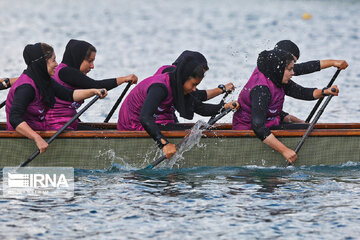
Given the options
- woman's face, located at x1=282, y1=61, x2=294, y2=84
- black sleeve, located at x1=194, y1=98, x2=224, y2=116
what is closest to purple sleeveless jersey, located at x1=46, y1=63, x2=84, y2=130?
black sleeve, located at x1=194, y1=98, x2=224, y2=116

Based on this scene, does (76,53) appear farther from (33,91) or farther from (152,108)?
(152,108)

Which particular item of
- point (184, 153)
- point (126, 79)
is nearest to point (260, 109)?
point (184, 153)

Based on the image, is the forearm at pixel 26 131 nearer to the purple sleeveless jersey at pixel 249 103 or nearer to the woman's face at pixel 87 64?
the woman's face at pixel 87 64

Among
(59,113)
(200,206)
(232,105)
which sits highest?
(232,105)

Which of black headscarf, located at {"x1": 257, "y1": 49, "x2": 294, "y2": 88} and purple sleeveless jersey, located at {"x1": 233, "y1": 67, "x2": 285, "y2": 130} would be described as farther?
purple sleeveless jersey, located at {"x1": 233, "y1": 67, "x2": 285, "y2": 130}

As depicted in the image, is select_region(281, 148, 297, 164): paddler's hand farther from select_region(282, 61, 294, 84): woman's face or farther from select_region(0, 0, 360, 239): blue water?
select_region(282, 61, 294, 84): woman's face

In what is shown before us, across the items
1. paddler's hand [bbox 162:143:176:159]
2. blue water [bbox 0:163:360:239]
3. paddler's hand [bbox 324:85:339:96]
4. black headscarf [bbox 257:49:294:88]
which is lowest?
blue water [bbox 0:163:360:239]

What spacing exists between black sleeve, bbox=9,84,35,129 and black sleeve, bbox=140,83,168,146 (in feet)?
4.61

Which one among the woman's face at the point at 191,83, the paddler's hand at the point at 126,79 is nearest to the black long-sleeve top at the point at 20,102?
the paddler's hand at the point at 126,79

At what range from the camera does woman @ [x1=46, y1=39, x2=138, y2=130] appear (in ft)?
38.6

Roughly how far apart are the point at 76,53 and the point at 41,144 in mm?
1375

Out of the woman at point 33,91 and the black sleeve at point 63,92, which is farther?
the black sleeve at point 63,92

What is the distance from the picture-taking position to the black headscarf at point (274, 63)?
11.3 meters

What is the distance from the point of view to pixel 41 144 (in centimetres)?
1115
